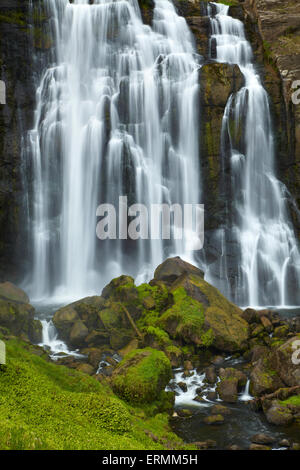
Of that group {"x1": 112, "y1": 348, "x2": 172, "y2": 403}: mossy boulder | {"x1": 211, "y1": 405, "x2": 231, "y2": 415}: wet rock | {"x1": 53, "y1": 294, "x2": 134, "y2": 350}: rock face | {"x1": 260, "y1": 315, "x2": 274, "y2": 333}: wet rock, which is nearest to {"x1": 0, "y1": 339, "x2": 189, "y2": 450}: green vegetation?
{"x1": 112, "y1": 348, "x2": 172, "y2": 403}: mossy boulder

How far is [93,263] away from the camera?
22844mm

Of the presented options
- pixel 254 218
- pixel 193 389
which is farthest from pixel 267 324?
pixel 254 218

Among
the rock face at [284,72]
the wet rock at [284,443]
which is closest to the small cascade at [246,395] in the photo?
the wet rock at [284,443]

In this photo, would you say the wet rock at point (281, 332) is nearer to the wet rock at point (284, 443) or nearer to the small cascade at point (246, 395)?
the small cascade at point (246, 395)

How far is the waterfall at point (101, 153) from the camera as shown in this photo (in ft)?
74.9

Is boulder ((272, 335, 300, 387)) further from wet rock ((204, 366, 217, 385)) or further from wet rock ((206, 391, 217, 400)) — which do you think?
wet rock ((206, 391, 217, 400))

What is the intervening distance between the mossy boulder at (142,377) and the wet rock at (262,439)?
2304 mm

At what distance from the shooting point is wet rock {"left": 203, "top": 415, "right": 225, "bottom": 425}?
9117 millimetres

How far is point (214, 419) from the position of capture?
30.1ft

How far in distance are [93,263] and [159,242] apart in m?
3.93

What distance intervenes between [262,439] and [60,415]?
4319 mm

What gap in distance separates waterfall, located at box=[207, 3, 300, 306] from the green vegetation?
14.6 m

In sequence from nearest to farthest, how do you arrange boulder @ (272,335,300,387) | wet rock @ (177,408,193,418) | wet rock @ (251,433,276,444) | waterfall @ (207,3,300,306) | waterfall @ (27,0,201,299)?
wet rock @ (251,433,276,444) → wet rock @ (177,408,193,418) → boulder @ (272,335,300,387) → waterfall @ (207,3,300,306) → waterfall @ (27,0,201,299)
